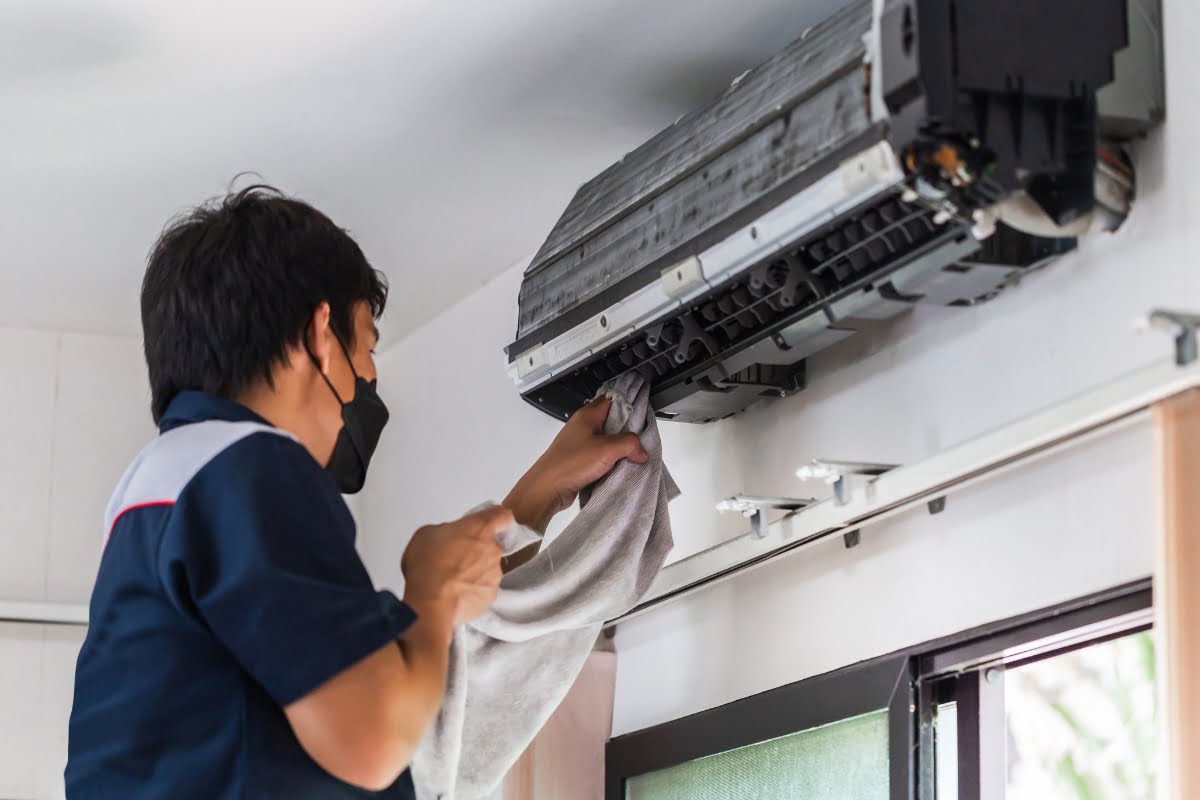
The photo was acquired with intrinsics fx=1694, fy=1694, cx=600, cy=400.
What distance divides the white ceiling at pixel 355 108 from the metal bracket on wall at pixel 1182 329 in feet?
2.88

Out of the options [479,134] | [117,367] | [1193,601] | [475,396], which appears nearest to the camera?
[1193,601]

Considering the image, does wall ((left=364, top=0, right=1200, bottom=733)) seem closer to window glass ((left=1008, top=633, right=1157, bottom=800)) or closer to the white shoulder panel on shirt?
window glass ((left=1008, top=633, right=1157, bottom=800))

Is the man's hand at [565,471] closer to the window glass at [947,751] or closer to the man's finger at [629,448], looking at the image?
the man's finger at [629,448]

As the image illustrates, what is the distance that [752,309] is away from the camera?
2074 millimetres

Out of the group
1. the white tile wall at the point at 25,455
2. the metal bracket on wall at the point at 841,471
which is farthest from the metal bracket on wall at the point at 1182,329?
the white tile wall at the point at 25,455

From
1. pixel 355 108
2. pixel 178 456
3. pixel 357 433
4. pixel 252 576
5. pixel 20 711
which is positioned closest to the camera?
→ pixel 252 576

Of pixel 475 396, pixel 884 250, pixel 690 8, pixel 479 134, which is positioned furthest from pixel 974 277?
pixel 475 396

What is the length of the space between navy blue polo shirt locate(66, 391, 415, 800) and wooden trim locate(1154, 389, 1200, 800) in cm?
69

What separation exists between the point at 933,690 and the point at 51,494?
82.0 inches

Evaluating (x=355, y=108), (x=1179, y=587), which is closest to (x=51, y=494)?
(x=355, y=108)

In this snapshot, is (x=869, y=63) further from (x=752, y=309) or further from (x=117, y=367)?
(x=117, y=367)

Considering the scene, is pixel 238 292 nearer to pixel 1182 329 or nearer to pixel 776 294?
pixel 776 294

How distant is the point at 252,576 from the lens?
1404 mm

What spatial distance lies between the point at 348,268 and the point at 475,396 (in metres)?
1.52
